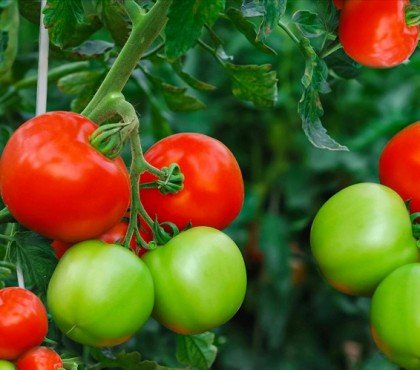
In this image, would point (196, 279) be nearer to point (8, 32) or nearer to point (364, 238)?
point (364, 238)

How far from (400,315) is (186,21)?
1.17 ft

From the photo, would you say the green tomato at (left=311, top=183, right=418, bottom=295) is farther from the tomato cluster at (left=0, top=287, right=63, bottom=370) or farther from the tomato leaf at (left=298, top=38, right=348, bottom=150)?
the tomato cluster at (left=0, top=287, right=63, bottom=370)

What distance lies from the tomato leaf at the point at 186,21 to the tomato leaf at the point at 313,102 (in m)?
0.15

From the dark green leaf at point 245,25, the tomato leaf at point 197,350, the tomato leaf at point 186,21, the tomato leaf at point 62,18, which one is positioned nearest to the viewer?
the tomato leaf at point 186,21

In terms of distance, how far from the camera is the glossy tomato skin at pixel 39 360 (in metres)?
0.82

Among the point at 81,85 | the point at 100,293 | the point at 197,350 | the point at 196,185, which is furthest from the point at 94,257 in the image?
the point at 81,85

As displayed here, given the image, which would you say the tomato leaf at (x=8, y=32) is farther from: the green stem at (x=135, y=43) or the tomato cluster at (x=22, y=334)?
the tomato cluster at (x=22, y=334)

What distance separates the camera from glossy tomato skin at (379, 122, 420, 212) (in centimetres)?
99

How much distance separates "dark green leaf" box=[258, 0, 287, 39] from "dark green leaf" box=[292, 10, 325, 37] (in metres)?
0.11

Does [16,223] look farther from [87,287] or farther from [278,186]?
[278,186]

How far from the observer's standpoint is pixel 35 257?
2.99 ft

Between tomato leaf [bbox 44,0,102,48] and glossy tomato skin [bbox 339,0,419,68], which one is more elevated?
tomato leaf [bbox 44,0,102,48]

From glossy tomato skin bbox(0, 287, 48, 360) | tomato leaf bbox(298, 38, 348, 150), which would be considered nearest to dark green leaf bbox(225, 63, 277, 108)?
tomato leaf bbox(298, 38, 348, 150)

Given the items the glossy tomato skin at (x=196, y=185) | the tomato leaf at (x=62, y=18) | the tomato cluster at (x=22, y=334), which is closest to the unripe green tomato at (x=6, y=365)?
the tomato cluster at (x=22, y=334)
